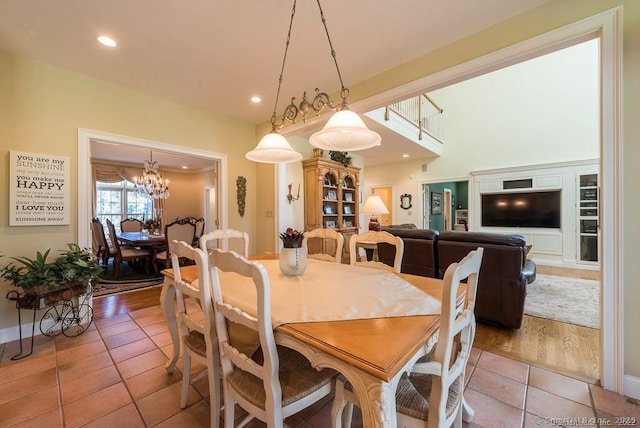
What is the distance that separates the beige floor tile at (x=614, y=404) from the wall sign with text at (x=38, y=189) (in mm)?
4468

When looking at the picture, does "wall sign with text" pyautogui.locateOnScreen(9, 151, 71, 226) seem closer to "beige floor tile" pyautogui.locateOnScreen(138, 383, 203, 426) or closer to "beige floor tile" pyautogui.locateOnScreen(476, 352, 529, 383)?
"beige floor tile" pyautogui.locateOnScreen(138, 383, 203, 426)

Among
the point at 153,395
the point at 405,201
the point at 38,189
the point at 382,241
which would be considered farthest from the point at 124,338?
the point at 405,201

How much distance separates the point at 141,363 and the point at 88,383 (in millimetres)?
306

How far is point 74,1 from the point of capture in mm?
1810

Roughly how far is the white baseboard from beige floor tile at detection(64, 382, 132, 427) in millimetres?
3040

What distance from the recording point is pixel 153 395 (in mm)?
1653

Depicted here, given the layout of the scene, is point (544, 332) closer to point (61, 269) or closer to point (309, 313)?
point (309, 313)

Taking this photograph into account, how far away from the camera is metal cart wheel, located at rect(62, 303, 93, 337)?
2.54m

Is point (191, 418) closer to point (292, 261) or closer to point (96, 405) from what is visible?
point (96, 405)

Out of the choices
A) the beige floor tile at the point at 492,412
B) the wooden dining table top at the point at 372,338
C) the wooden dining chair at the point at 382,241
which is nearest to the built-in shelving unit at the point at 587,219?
the beige floor tile at the point at 492,412

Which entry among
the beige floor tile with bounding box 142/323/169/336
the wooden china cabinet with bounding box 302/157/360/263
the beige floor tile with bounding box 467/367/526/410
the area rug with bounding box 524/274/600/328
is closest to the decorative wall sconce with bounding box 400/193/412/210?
the wooden china cabinet with bounding box 302/157/360/263

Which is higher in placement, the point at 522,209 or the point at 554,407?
the point at 522,209

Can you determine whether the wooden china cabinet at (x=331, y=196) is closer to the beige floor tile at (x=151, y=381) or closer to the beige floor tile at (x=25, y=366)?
the beige floor tile at (x=151, y=381)

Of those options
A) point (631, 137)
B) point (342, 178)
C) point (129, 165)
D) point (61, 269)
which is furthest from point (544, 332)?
point (129, 165)
